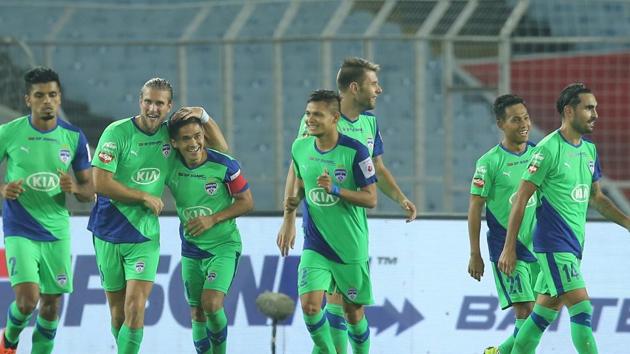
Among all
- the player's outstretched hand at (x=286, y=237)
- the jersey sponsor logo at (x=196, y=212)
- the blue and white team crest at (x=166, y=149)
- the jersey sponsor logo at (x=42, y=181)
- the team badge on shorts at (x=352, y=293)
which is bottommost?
the team badge on shorts at (x=352, y=293)

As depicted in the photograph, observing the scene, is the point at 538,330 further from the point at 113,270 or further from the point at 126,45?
the point at 126,45

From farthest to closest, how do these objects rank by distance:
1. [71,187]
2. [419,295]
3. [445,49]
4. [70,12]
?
[70,12]
[445,49]
[419,295]
[71,187]

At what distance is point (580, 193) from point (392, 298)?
2.63 metres

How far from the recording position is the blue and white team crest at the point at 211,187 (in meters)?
9.91

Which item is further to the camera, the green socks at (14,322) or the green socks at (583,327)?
the green socks at (14,322)

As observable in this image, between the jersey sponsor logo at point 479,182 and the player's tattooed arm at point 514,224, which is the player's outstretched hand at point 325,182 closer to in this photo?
the player's tattooed arm at point 514,224

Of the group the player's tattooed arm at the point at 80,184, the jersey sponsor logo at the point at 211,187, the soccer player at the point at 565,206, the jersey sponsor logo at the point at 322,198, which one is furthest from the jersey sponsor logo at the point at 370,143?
the player's tattooed arm at the point at 80,184

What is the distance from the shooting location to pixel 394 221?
38.8ft

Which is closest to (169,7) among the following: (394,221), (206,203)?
(394,221)

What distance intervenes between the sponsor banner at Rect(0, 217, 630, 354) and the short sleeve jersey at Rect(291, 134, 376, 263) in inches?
72.1

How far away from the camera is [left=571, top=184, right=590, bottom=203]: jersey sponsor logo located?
31.2 ft

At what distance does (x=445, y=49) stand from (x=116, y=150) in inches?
219

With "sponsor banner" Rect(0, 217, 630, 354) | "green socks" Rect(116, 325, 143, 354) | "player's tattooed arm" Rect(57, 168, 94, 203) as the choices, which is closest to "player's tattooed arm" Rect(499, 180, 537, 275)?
"sponsor banner" Rect(0, 217, 630, 354)

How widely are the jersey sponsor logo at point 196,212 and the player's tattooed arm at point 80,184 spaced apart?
2.33 ft
